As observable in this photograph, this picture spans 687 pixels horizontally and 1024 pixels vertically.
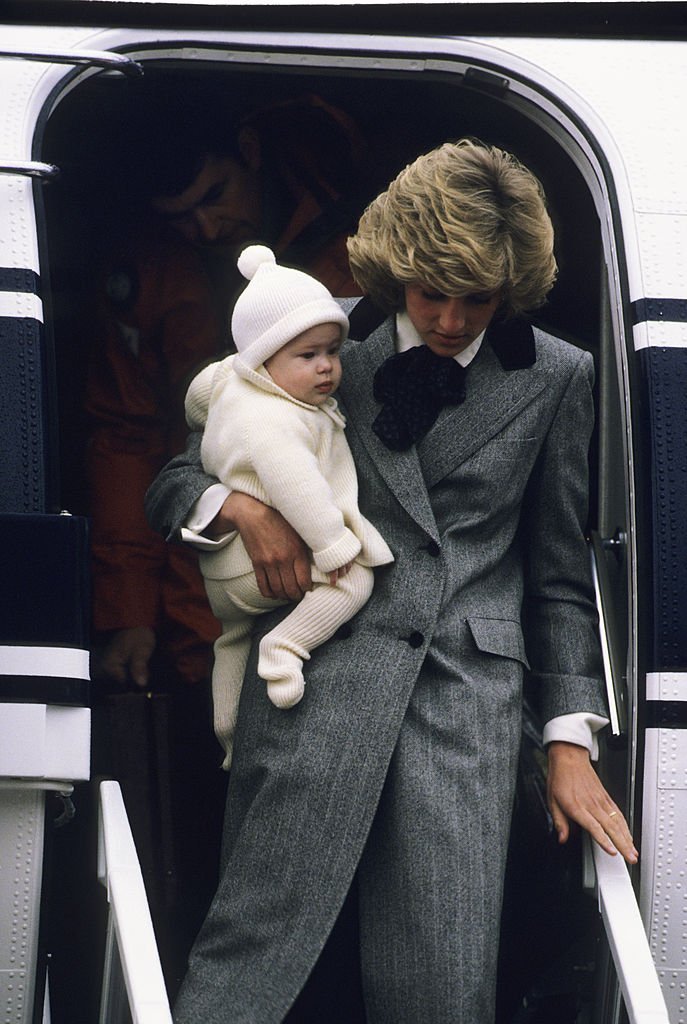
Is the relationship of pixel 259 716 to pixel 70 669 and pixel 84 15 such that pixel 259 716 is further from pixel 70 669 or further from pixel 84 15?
pixel 84 15

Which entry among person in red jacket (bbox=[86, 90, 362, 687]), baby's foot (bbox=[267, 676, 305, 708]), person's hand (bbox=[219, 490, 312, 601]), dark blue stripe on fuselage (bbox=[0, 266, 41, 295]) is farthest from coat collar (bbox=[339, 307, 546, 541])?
person in red jacket (bbox=[86, 90, 362, 687])

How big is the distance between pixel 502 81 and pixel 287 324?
0.94 metres

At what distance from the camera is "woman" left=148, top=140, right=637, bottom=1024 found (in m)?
2.52

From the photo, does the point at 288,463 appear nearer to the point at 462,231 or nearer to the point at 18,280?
the point at 462,231

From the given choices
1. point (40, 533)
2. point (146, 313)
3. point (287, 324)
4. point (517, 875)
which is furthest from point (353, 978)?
point (146, 313)

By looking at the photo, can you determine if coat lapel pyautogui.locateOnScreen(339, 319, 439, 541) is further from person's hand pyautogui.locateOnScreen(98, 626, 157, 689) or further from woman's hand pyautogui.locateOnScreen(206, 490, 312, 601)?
person's hand pyautogui.locateOnScreen(98, 626, 157, 689)

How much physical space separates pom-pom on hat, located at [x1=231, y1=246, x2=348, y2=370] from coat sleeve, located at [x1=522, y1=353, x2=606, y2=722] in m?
0.48

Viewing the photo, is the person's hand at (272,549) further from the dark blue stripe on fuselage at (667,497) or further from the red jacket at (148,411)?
the red jacket at (148,411)

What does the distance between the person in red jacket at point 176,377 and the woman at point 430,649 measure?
3.16 feet

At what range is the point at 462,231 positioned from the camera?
2.56 m

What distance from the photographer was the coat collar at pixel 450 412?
2.69 m

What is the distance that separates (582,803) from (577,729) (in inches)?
5.5

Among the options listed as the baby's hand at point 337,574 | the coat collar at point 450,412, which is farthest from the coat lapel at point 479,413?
the baby's hand at point 337,574

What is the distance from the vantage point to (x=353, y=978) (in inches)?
109
